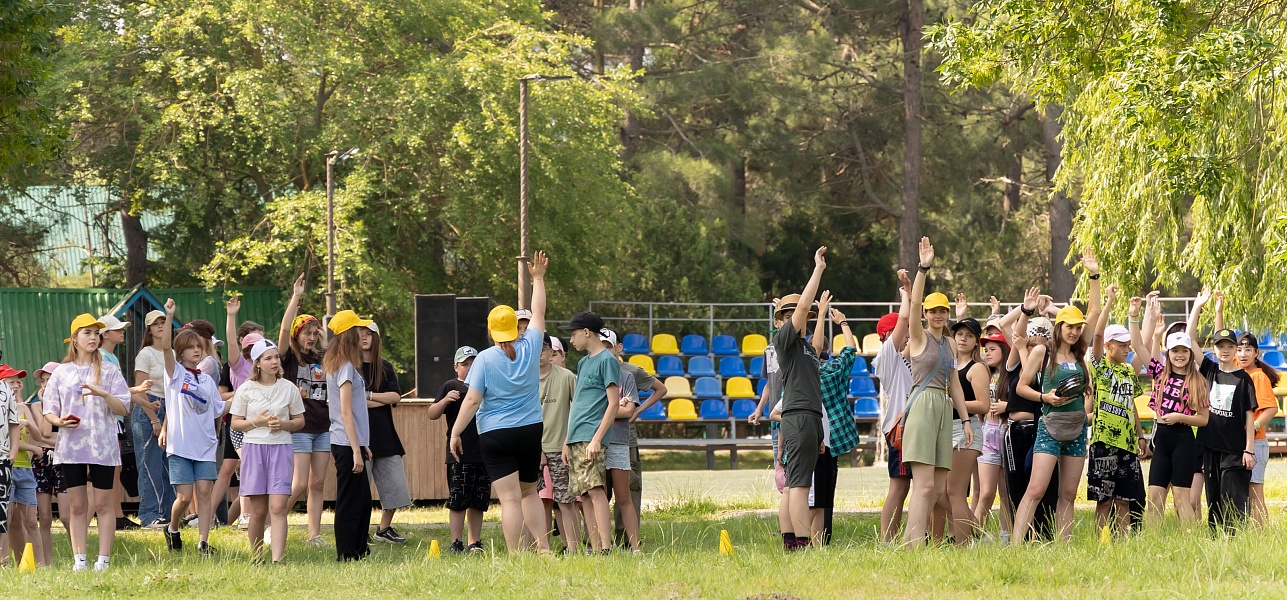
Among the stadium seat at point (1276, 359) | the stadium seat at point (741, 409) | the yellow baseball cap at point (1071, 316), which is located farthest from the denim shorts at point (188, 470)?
the stadium seat at point (1276, 359)

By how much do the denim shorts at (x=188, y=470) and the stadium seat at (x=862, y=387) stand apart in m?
17.5

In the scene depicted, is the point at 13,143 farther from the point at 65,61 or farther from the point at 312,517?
the point at 65,61

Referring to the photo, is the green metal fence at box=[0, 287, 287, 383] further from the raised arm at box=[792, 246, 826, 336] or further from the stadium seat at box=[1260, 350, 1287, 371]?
the raised arm at box=[792, 246, 826, 336]

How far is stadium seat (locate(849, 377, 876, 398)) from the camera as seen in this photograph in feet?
82.6

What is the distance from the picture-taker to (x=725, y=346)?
26312 mm

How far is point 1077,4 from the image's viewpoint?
12430 millimetres

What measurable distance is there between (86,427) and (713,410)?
1687cm

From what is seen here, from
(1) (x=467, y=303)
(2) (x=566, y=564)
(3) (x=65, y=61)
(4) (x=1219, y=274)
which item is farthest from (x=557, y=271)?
(2) (x=566, y=564)

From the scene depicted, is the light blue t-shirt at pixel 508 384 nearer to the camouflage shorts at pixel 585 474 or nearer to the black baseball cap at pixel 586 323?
the black baseball cap at pixel 586 323

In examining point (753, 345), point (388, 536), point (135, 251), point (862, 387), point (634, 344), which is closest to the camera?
point (388, 536)

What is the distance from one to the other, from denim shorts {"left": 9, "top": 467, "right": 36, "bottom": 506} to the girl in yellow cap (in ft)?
0.97

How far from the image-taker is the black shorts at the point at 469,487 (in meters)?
9.61

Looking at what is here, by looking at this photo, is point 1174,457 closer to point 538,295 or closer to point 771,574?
point 771,574

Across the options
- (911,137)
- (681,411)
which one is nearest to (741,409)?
(681,411)
